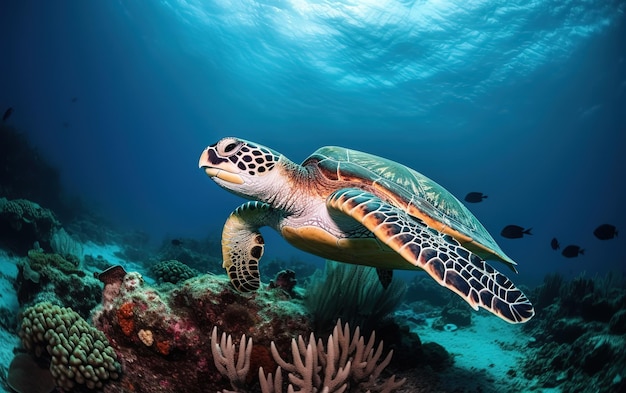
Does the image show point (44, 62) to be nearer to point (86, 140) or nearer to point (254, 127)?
point (254, 127)

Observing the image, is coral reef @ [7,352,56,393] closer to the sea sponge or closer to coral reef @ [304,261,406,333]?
the sea sponge

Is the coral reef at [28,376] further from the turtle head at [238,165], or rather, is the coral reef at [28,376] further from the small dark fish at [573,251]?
the small dark fish at [573,251]

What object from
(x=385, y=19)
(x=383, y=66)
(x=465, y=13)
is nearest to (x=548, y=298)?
(x=465, y=13)

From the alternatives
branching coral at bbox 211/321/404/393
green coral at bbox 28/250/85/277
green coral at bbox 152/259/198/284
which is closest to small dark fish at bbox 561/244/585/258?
branching coral at bbox 211/321/404/393

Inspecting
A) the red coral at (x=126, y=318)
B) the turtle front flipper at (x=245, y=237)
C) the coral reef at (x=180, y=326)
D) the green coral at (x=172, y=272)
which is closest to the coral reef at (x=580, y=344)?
the coral reef at (x=180, y=326)

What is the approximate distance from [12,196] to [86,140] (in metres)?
81.6

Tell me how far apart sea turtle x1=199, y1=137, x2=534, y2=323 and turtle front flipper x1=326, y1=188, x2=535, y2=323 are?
0.01 meters

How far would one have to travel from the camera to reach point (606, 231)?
288 inches

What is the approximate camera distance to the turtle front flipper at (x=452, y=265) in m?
1.80

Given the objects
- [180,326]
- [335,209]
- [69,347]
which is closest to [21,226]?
[69,347]

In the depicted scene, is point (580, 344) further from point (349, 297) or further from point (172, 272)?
point (172, 272)

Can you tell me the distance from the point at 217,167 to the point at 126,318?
5.15 ft

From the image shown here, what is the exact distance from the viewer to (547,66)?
74.5 feet

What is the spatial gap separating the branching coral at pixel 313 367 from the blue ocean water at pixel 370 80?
2093 cm
